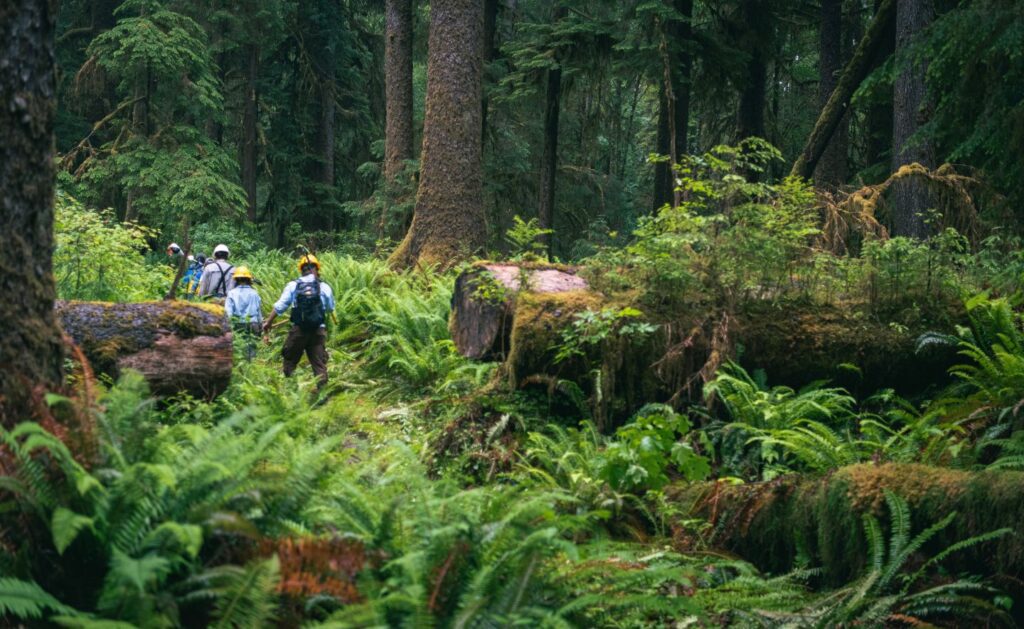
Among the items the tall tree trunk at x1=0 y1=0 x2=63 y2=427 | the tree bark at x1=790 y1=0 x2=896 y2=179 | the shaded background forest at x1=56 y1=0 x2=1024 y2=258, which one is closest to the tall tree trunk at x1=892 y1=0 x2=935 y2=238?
the shaded background forest at x1=56 y1=0 x2=1024 y2=258

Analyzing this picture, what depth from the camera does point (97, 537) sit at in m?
3.81

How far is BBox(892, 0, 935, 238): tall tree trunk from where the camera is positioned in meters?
14.0

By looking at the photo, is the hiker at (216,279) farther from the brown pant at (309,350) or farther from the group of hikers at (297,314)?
the brown pant at (309,350)

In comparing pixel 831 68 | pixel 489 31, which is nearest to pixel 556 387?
pixel 489 31

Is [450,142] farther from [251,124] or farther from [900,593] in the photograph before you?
[251,124]

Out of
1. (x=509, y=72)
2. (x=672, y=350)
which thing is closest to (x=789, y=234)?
(x=672, y=350)

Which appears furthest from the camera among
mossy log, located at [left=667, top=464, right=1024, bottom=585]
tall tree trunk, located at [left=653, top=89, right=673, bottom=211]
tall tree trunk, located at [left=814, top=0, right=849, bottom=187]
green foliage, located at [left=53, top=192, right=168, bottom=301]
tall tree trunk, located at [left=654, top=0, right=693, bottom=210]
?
tall tree trunk, located at [left=814, top=0, right=849, bottom=187]

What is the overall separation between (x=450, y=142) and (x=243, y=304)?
5.33 m

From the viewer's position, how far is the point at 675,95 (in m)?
19.3

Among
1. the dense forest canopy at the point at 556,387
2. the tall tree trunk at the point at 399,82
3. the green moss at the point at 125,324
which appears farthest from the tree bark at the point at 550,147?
the green moss at the point at 125,324

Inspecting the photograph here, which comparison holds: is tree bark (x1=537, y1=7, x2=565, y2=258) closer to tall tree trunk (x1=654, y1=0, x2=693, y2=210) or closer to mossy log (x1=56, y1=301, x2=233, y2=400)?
tall tree trunk (x1=654, y1=0, x2=693, y2=210)

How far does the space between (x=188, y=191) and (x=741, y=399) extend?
58.3 ft

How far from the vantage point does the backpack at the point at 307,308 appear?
36.7 ft

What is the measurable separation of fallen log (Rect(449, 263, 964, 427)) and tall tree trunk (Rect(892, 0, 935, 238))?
18.6ft
